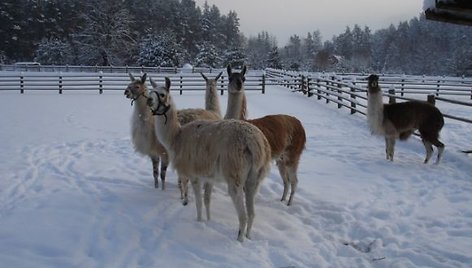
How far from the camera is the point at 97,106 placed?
51.3 feet

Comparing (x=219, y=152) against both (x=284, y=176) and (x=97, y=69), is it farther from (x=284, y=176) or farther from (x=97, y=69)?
(x=97, y=69)

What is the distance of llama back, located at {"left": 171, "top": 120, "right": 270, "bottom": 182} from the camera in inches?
150

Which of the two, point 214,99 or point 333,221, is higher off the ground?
point 214,99

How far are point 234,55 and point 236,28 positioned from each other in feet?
67.7

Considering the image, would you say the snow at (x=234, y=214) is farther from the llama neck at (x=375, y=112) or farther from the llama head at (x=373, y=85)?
the llama head at (x=373, y=85)

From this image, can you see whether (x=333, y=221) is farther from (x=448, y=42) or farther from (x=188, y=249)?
(x=448, y=42)

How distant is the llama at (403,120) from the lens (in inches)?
284

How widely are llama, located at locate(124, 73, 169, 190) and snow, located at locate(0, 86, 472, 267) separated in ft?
1.49

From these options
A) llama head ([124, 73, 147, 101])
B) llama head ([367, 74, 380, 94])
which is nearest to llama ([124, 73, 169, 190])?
llama head ([124, 73, 147, 101])

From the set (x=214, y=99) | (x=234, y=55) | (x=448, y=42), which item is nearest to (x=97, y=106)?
(x=214, y=99)

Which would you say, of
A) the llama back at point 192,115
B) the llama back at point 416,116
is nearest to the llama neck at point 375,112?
the llama back at point 416,116

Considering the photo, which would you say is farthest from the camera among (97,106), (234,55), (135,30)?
(135,30)

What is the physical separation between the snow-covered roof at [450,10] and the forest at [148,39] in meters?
40.3

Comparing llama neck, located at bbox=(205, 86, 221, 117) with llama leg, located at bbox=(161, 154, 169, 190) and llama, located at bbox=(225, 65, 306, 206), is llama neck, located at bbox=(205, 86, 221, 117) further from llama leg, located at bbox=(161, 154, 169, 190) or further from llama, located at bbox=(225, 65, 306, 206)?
llama leg, located at bbox=(161, 154, 169, 190)
